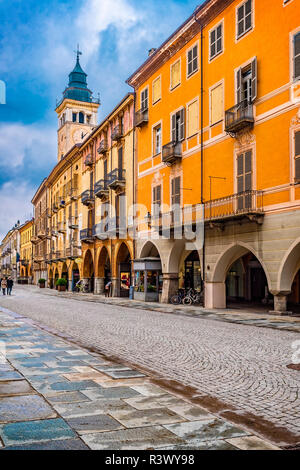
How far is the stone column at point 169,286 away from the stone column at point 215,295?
475 centimetres

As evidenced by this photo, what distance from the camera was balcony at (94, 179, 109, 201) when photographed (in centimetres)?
3862

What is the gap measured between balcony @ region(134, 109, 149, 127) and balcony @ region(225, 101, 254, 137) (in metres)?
10.4

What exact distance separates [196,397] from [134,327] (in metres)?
8.83

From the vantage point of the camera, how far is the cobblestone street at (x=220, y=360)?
5.70m

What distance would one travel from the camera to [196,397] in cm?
638

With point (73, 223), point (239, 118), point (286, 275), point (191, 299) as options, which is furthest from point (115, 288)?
A: point (286, 275)

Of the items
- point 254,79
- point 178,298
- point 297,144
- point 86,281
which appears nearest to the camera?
point 297,144

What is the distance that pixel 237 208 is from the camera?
21062 millimetres

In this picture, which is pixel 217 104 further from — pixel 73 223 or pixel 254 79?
pixel 73 223

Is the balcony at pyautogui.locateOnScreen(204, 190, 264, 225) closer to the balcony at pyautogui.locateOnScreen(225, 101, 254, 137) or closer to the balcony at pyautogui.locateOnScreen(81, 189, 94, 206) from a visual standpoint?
the balcony at pyautogui.locateOnScreen(225, 101, 254, 137)

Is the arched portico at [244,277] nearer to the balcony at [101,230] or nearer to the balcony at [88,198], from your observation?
the balcony at [101,230]

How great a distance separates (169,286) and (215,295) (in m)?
5.21
